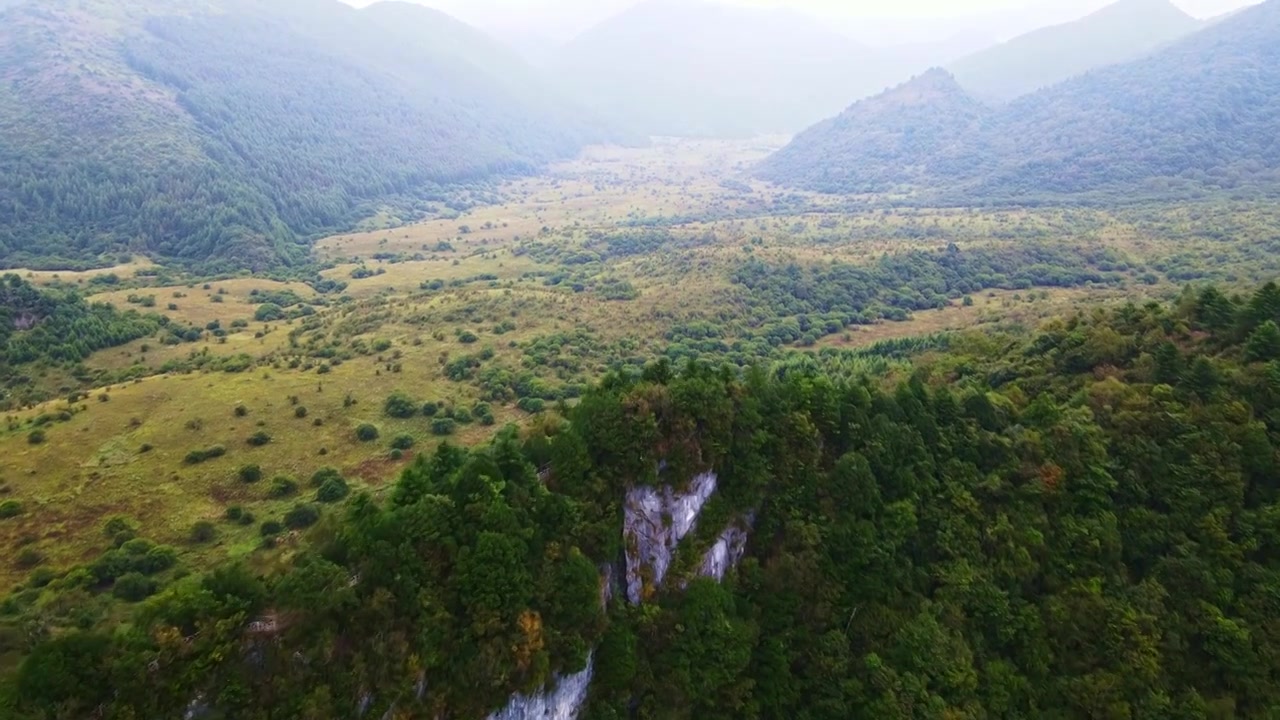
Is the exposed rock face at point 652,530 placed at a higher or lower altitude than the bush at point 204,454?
higher

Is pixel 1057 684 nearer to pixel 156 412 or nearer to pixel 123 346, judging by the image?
pixel 156 412

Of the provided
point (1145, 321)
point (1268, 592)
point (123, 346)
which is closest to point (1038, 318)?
point (1145, 321)

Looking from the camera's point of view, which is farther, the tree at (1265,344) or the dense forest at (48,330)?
the dense forest at (48,330)

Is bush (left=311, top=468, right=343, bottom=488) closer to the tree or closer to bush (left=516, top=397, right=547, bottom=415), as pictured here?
bush (left=516, top=397, right=547, bottom=415)

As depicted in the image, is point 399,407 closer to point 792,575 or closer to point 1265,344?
point 792,575

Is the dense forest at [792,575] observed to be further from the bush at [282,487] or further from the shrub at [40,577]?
the bush at [282,487]

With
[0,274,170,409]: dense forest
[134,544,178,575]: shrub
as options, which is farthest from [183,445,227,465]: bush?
[0,274,170,409]: dense forest

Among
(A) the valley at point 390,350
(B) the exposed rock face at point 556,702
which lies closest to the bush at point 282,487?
(A) the valley at point 390,350
